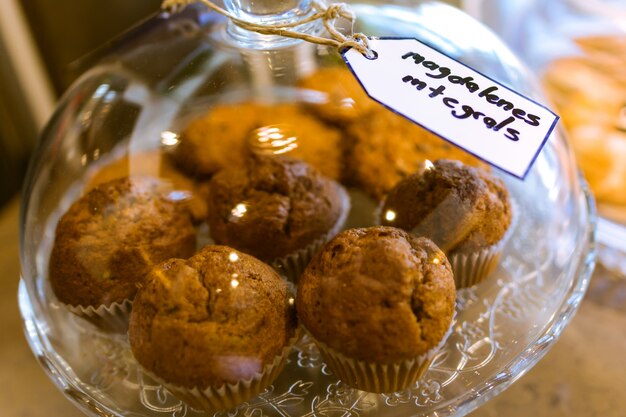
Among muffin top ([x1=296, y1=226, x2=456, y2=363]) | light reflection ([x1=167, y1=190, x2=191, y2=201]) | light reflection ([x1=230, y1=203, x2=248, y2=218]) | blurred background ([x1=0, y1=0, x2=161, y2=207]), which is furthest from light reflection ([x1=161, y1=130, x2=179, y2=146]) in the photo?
blurred background ([x1=0, y1=0, x2=161, y2=207])

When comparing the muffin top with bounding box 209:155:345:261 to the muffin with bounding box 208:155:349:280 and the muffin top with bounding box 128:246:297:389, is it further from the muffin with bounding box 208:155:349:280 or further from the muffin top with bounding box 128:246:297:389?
the muffin top with bounding box 128:246:297:389

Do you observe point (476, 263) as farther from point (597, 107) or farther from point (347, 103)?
point (597, 107)

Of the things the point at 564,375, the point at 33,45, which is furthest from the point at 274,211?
the point at 33,45

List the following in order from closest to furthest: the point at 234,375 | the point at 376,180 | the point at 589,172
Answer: the point at 234,375
the point at 376,180
the point at 589,172

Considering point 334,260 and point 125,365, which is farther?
point 125,365

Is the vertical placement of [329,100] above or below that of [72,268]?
above

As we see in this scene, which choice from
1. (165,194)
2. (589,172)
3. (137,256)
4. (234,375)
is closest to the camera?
(234,375)

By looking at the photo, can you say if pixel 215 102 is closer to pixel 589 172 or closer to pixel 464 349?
pixel 464 349

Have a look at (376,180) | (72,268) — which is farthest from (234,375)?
(376,180)
